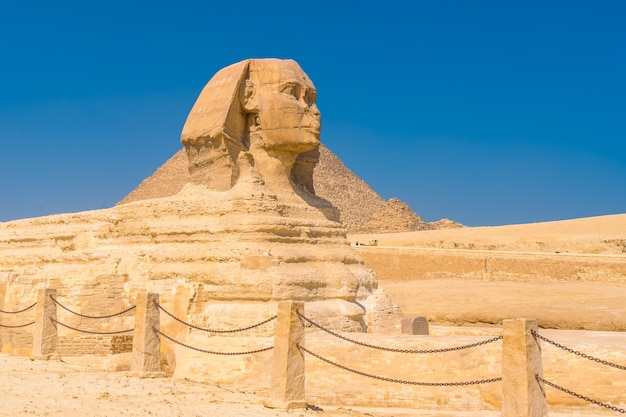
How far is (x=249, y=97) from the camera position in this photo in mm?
11086

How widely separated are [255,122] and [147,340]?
12.4 feet

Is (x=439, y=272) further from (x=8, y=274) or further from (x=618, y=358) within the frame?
(x=618, y=358)

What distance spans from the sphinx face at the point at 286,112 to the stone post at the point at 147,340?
3041 millimetres

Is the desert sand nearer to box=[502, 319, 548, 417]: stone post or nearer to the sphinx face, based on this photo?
the sphinx face

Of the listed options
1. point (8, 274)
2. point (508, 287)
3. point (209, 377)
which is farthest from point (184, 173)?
point (209, 377)

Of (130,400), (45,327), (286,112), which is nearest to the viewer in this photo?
(130,400)

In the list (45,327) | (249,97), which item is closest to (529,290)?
(249,97)

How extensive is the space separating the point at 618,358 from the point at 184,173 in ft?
109

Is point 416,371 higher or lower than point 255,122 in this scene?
lower

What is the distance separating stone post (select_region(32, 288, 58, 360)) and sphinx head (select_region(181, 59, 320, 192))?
2.91 m

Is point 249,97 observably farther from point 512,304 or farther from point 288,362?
point 512,304

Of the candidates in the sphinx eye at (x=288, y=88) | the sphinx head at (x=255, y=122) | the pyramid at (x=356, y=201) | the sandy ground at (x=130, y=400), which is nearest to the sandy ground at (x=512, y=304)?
the sphinx head at (x=255, y=122)

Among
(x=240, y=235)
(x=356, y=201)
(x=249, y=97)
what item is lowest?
(x=240, y=235)

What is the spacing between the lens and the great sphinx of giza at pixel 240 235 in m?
9.64
